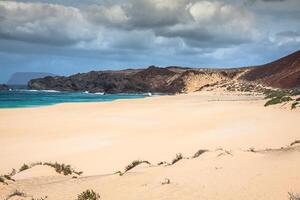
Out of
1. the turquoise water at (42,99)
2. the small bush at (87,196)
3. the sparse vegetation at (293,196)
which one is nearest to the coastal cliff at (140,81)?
the turquoise water at (42,99)

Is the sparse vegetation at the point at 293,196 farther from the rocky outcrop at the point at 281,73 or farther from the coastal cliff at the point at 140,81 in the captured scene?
the coastal cliff at the point at 140,81

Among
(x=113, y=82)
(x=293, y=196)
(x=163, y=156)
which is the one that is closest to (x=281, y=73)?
(x=113, y=82)

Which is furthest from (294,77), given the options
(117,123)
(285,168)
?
(285,168)

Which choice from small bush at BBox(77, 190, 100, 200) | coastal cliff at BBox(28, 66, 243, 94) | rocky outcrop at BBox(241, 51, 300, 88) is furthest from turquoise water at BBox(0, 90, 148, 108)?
small bush at BBox(77, 190, 100, 200)

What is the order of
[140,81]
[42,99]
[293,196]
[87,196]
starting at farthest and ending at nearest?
[140,81] < [42,99] < [87,196] < [293,196]

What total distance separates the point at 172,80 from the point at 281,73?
5362 centimetres

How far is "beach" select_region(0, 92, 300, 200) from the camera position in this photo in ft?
24.5

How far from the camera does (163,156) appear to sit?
14.2 metres

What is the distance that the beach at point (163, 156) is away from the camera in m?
7.46

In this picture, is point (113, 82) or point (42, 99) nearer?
point (42, 99)

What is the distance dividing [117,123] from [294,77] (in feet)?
183

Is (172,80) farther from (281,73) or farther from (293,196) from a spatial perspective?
(293,196)

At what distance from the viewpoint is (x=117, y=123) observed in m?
25.4

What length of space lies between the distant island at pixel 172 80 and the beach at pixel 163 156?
Result: 59.3 m
